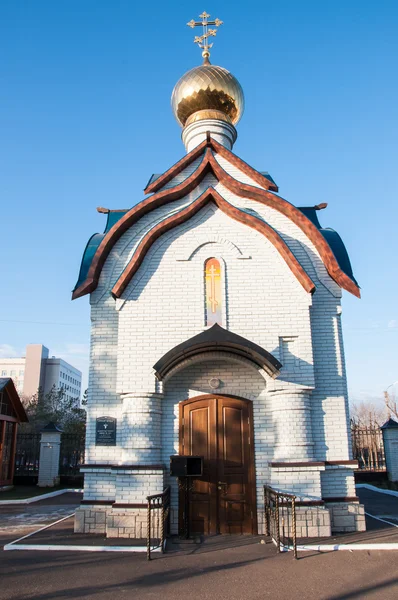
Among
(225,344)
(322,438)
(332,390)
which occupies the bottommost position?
(322,438)

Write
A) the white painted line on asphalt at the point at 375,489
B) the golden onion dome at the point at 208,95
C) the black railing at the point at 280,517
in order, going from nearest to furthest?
the black railing at the point at 280,517 → the golden onion dome at the point at 208,95 → the white painted line on asphalt at the point at 375,489

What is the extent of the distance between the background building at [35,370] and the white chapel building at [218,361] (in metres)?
62.1

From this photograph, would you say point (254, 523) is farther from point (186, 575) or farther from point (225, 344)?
point (225, 344)

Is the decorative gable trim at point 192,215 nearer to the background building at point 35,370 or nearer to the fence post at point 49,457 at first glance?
the fence post at point 49,457

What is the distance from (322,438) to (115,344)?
3.63 metres

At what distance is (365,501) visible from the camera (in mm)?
11508

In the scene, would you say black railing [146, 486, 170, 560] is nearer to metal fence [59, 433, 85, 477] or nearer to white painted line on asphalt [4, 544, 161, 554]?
white painted line on asphalt [4, 544, 161, 554]

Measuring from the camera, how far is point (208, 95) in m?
11.3

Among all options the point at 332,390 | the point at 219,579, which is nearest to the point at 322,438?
the point at 332,390

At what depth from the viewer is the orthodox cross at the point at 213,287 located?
8133mm

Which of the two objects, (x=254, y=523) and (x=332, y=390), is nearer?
(x=254, y=523)

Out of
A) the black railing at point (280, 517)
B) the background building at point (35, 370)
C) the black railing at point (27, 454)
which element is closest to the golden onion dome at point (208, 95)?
the black railing at point (280, 517)

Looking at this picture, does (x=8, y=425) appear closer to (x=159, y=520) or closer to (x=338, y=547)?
(x=159, y=520)

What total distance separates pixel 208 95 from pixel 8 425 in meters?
11.9
